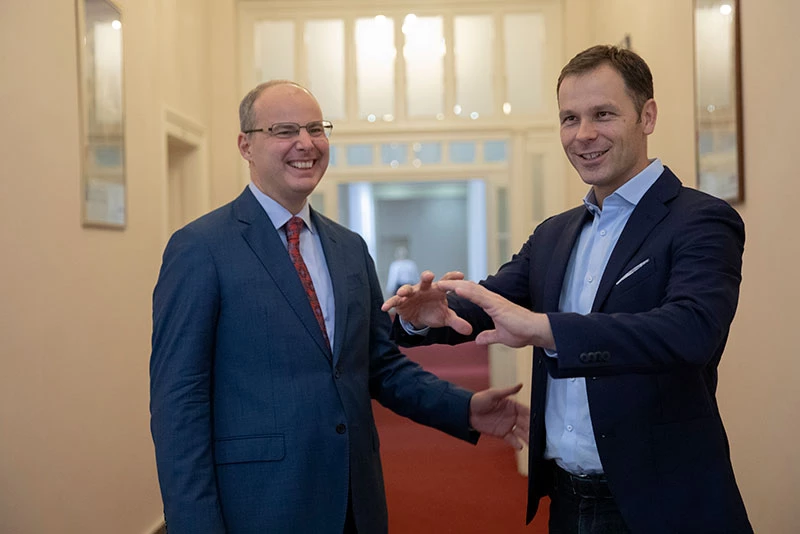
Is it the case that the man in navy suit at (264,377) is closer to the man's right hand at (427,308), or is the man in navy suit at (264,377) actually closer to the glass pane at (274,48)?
the man's right hand at (427,308)

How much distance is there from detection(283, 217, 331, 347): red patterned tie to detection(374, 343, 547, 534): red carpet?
3187mm

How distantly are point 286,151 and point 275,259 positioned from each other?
330 millimetres

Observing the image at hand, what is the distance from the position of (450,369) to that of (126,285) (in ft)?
26.8

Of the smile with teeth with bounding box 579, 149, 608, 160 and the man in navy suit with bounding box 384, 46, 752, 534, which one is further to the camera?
the smile with teeth with bounding box 579, 149, 608, 160

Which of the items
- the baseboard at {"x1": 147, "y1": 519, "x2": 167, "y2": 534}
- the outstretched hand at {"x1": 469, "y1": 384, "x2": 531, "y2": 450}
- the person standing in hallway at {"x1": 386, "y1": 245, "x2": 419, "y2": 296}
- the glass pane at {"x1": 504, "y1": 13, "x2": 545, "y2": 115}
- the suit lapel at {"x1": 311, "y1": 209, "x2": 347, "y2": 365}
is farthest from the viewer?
the person standing in hallway at {"x1": 386, "y1": 245, "x2": 419, "y2": 296}

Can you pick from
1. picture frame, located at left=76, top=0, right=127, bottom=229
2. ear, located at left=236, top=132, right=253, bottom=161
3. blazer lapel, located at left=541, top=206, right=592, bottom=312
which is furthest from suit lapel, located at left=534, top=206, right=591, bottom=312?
picture frame, located at left=76, top=0, right=127, bottom=229

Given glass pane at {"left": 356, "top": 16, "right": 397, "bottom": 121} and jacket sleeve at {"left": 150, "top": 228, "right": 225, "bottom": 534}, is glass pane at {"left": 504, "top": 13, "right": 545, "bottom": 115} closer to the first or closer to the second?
glass pane at {"left": 356, "top": 16, "right": 397, "bottom": 121}

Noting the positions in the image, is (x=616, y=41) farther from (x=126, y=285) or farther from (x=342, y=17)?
(x=126, y=285)

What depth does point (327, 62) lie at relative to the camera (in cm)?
730

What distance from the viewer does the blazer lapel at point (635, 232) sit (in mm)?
1777

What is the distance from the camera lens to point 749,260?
360 cm

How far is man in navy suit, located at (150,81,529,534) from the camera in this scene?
1.98 metres

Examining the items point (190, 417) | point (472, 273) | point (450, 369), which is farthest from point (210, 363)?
point (472, 273)

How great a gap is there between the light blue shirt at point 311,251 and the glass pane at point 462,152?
519cm
